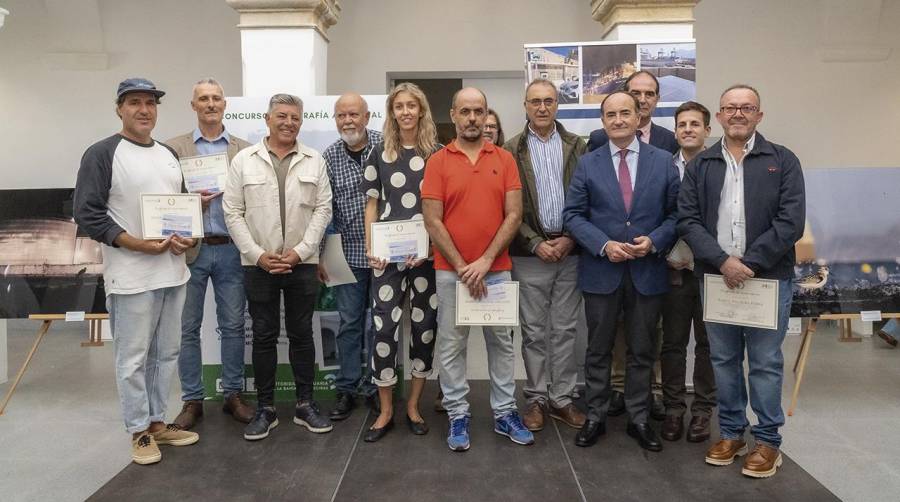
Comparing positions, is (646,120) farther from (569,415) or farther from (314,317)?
(314,317)

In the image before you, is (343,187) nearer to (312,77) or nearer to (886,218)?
(312,77)

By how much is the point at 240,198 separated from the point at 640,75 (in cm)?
217

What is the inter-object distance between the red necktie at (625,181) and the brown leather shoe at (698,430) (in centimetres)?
115

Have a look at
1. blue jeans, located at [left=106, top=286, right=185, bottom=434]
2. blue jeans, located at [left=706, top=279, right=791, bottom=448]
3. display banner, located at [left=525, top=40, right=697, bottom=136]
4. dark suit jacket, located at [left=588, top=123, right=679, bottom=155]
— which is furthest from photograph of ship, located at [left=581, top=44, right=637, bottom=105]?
blue jeans, located at [left=106, top=286, right=185, bottom=434]

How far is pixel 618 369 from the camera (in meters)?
3.70

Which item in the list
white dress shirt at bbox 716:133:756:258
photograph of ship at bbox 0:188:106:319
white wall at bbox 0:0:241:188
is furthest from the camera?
white wall at bbox 0:0:241:188

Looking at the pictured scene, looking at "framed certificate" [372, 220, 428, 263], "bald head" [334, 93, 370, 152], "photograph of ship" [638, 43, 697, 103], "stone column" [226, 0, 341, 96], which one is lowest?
"framed certificate" [372, 220, 428, 263]

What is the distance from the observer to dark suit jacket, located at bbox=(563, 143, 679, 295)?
291 cm

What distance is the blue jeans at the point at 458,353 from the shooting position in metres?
3.02

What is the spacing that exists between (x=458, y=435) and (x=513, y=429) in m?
0.28

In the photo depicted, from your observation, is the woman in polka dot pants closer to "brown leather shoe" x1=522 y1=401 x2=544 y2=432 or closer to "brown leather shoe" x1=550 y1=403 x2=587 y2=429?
"brown leather shoe" x1=522 y1=401 x2=544 y2=432

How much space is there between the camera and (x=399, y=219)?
313 centimetres

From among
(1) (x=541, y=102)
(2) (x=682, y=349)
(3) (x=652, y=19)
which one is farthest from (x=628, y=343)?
(3) (x=652, y=19)

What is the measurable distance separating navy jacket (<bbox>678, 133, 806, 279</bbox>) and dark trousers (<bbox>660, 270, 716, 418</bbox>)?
33cm
